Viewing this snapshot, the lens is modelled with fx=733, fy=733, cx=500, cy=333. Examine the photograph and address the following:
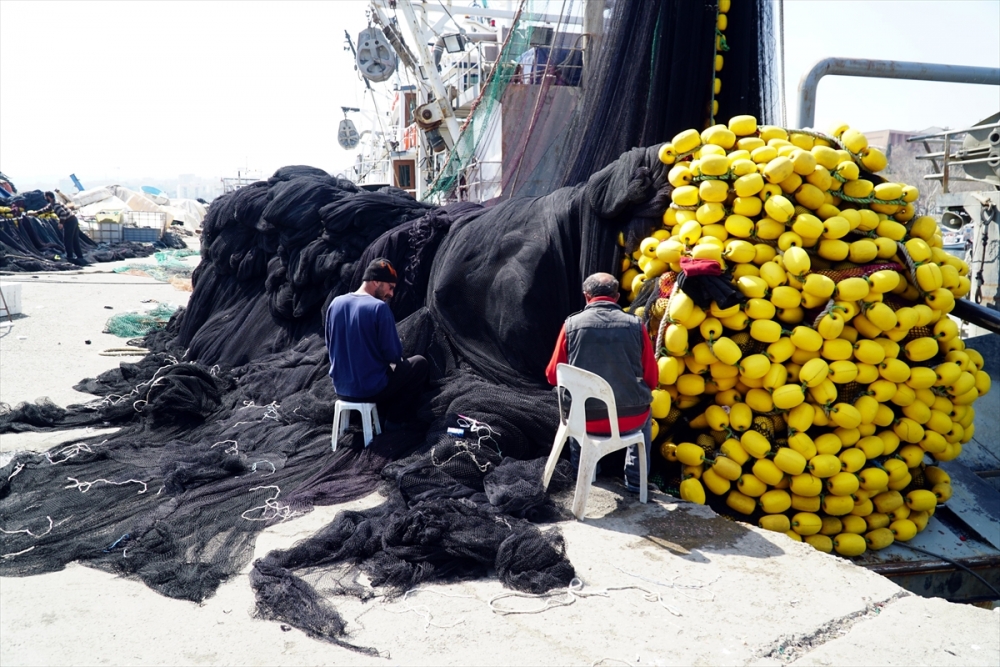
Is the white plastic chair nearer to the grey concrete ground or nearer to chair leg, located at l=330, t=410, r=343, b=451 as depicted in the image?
the grey concrete ground

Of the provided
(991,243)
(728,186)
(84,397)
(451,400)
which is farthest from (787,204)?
(991,243)

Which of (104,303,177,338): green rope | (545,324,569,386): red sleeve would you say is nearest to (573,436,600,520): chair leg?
(545,324,569,386): red sleeve

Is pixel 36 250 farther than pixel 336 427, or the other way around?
pixel 36 250

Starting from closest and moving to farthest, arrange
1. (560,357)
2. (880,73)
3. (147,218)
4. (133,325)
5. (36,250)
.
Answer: (560,357), (880,73), (133,325), (36,250), (147,218)

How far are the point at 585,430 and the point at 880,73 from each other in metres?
4.88

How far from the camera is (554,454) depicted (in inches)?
164

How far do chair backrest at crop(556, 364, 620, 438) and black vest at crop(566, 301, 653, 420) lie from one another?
0.06 m

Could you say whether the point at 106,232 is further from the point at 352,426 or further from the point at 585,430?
the point at 585,430

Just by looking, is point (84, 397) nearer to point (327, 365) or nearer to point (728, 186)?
point (327, 365)

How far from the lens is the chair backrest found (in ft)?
12.9

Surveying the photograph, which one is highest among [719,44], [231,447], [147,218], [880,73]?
[719,44]

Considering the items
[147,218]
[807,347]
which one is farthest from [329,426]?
[147,218]

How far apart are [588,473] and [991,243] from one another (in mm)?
8760

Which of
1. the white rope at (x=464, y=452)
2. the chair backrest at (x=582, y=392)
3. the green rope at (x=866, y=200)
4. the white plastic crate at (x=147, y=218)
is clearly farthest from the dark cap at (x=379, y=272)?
the white plastic crate at (x=147, y=218)
